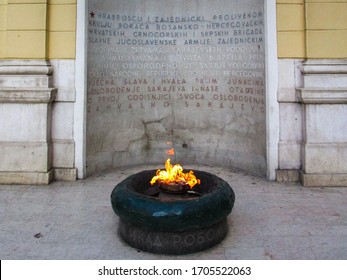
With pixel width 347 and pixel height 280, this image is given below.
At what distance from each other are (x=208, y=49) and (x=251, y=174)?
2.89 meters

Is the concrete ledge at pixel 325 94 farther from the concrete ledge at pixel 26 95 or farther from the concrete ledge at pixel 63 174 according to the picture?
the concrete ledge at pixel 26 95

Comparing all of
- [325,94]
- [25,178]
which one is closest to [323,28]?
[325,94]

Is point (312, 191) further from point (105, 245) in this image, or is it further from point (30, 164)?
point (30, 164)

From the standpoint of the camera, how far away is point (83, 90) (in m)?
6.91

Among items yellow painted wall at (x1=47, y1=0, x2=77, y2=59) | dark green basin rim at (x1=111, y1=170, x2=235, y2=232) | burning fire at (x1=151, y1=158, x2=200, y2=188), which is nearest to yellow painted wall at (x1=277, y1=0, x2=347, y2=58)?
burning fire at (x1=151, y1=158, x2=200, y2=188)

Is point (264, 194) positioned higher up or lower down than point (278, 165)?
lower down

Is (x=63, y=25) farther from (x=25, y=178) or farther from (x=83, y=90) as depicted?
(x=25, y=178)

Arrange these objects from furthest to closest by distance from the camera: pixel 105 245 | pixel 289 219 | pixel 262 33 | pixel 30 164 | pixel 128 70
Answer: pixel 128 70, pixel 262 33, pixel 30 164, pixel 289 219, pixel 105 245

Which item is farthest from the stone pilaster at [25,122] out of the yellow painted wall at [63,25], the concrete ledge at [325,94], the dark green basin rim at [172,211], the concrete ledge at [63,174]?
the concrete ledge at [325,94]

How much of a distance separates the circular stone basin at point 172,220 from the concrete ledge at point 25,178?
270 cm

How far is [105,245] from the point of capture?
4.27 meters

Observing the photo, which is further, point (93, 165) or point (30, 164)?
point (93, 165)

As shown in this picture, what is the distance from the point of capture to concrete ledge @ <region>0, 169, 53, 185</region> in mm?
6594

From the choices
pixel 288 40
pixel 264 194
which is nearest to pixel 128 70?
pixel 288 40
